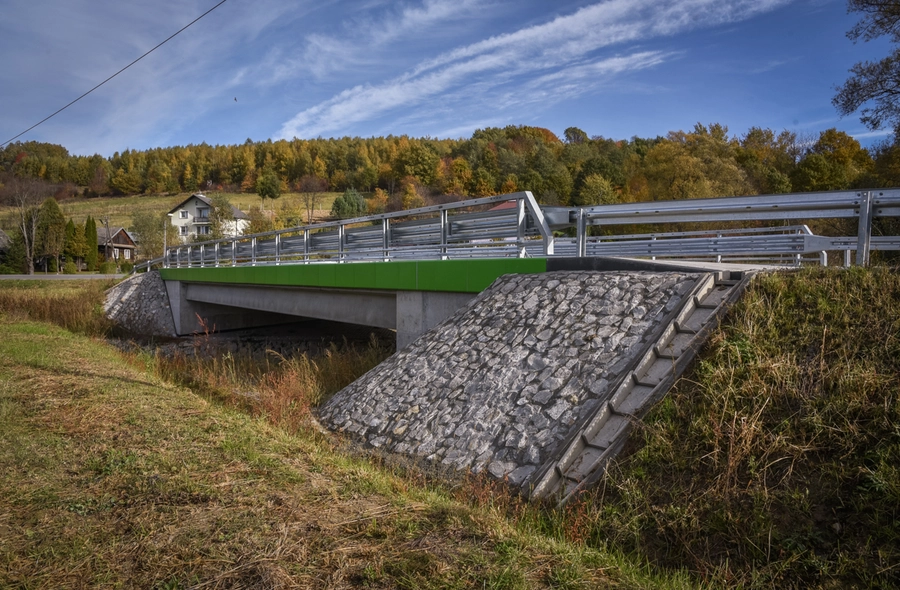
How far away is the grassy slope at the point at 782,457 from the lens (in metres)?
3.88

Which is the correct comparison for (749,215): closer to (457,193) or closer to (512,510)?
(512,510)

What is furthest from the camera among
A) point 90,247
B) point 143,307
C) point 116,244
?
point 116,244

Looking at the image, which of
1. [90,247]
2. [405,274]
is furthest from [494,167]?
[405,274]

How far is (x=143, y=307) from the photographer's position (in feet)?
84.1

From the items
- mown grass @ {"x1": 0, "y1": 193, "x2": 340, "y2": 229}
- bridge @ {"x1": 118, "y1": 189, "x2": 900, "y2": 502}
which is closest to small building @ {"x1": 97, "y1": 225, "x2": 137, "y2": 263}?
mown grass @ {"x1": 0, "y1": 193, "x2": 340, "y2": 229}

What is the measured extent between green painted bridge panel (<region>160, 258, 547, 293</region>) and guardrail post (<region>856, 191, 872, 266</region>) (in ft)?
12.4

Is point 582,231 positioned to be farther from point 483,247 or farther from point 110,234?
point 110,234

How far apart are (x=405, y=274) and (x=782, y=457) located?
24.9 ft

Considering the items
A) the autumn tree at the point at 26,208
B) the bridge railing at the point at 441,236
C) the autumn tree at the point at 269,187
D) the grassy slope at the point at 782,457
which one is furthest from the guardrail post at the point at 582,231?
the autumn tree at the point at 269,187

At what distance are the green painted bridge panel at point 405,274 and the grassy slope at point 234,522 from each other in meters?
3.94

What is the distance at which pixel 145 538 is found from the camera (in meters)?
3.90

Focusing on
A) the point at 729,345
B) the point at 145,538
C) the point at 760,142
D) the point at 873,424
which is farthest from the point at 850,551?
the point at 760,142

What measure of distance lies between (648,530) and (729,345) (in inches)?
77.9

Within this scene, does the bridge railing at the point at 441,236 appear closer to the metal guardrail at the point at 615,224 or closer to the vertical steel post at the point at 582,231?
the metal guardrail at the point at 615,224
